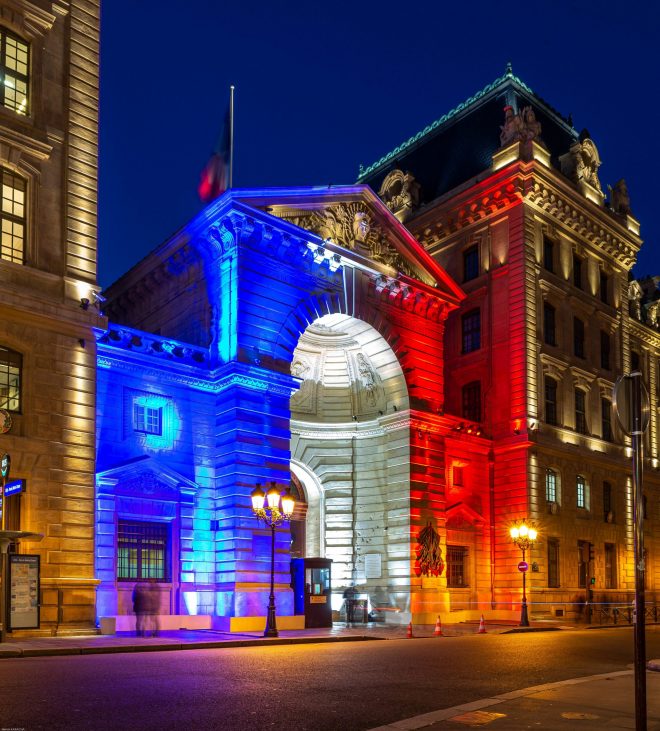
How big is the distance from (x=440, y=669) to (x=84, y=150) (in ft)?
66.5

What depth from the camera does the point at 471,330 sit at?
49.2 meters

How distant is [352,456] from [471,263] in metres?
13.9

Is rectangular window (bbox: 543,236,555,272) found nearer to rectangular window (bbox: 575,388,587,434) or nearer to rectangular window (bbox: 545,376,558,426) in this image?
rectangular window (bbox: 545,376,558,426)

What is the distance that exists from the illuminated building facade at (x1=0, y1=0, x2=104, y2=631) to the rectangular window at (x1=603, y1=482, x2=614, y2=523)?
33.1 m

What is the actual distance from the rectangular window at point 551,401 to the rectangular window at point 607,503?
6530 mm

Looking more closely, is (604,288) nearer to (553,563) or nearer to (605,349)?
(605,349)

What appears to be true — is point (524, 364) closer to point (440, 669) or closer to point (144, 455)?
point (144, 455)

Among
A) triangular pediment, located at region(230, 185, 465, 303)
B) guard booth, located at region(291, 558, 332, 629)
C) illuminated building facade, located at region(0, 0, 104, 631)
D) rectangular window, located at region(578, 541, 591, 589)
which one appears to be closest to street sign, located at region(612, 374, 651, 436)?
illuminated building facade, located at region(0, 0, 104, 631)

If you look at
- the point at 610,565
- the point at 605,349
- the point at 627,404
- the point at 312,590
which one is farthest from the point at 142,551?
the point at 605,349

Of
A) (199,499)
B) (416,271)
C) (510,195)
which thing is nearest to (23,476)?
(199,499)

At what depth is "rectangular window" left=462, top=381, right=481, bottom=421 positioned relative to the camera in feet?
157

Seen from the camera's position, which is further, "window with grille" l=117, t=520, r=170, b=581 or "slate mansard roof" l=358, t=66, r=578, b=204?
"slate mansard roof" l=358, t=66, r=578, b=204

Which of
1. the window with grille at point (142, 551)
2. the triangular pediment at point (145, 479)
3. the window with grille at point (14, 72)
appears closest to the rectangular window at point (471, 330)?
the triangular pediment at point (145, 479)

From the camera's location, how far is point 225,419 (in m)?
33.8
